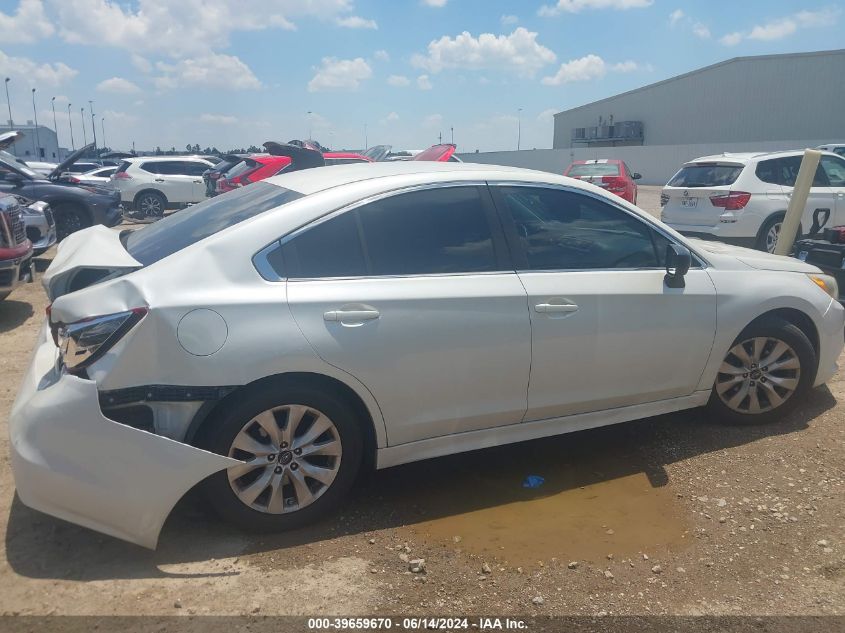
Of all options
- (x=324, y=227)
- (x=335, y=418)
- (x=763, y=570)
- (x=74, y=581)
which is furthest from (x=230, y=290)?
(x=763, y=570)

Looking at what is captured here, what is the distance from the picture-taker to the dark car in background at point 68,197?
11.5m

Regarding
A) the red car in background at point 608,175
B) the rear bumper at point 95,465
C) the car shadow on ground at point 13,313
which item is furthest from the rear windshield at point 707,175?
the rear bumper at point 95,465

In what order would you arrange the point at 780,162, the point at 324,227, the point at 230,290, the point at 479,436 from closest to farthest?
1. the point at 230,290
2. the point at 324,227
3. the point at 479,436
4. the point at 780,162

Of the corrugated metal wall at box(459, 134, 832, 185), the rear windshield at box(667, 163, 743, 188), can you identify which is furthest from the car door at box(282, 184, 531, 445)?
the corrugated metal wall at box(459, 134, 832, 185)

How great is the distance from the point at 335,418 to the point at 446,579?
86cm

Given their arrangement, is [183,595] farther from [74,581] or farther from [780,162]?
[780,162]

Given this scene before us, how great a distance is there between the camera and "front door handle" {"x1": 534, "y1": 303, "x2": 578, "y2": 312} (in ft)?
11.8

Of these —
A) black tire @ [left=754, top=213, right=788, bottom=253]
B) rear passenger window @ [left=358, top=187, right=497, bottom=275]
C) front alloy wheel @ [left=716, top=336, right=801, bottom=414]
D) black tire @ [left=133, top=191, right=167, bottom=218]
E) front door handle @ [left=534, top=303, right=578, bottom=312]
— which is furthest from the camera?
black tire @ [left=133, top=191, right=167, bottom=218]

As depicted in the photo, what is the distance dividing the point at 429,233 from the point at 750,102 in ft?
151

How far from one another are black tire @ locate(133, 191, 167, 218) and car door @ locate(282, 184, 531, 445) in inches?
→ 668

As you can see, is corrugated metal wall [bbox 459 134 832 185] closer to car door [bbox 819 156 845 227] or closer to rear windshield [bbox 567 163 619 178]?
rear windshield [bbox 567 163 619 178]

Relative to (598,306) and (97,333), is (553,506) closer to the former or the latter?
(598,306)

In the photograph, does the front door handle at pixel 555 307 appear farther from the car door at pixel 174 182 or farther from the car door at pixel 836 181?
the car door at pixel 174 182

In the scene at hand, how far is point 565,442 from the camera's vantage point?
14.5ft
